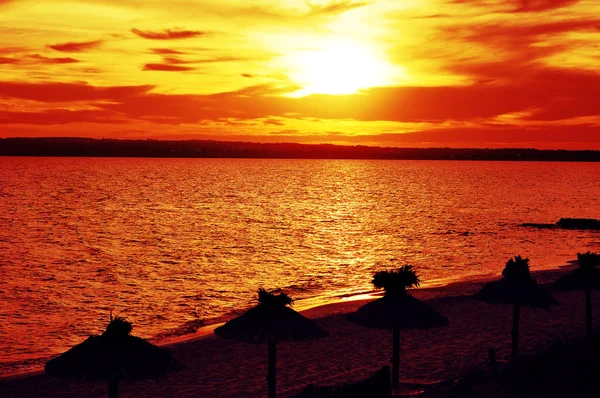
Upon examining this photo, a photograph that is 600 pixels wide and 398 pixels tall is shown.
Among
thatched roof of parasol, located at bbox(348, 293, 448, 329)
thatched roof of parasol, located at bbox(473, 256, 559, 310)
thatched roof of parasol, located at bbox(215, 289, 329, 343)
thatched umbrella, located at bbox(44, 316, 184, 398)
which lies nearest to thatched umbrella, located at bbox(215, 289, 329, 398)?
thatched roof of parasol, located at bbox(215, 289, 329, 343)

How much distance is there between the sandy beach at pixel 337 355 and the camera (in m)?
22.0

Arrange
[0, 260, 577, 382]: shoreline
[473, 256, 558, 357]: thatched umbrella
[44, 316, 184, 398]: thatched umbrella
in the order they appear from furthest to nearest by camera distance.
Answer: [0, 260, 577, 382]: shoreline < [473, 256, 558, 357]: thatched umbrella < [44, 316, 184, 398]: thatched umbrella

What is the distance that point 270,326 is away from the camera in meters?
16.8

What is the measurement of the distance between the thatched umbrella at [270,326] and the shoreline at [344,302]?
11074mm

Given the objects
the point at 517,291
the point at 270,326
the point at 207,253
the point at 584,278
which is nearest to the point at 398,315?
the point at 270,326

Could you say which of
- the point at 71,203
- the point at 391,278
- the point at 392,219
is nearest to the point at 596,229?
Result: the point at 392,219

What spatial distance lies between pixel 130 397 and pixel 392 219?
78.7 meters

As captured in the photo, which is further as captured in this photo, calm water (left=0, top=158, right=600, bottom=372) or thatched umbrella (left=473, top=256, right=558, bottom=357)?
calm water (left=0, top=158, right=600, bottom=372)

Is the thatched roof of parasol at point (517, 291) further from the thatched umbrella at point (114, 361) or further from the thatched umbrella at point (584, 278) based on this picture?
the thatched umbrella at point (114, 361)

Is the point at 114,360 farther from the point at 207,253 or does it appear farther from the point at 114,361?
the point at 207,253

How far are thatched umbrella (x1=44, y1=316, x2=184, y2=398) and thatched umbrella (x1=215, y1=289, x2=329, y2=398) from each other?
2.59 meters

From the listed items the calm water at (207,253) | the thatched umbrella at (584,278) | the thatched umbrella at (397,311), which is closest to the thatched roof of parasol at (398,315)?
the thatched umbrella at (397,311)

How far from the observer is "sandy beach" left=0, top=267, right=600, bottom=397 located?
2203 cm

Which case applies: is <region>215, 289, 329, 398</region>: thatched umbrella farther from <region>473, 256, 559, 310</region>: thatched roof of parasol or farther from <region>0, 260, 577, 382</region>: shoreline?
<region>0, 260, 577, 382</region>: shoreline
